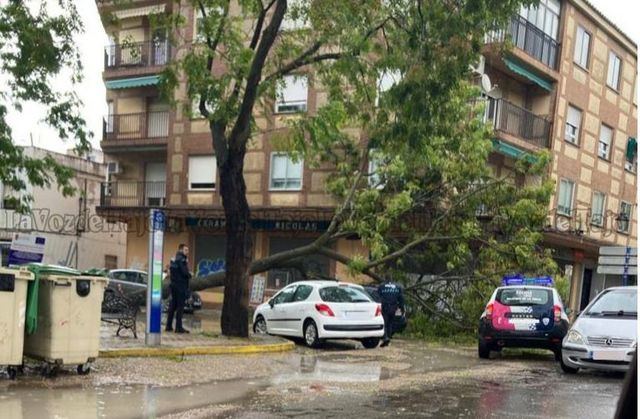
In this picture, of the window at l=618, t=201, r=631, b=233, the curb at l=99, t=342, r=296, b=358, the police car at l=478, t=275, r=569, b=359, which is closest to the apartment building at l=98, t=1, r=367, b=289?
the curb at l=99, t=342, r=296, b=358

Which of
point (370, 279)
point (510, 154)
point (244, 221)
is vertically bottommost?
point (370, 279)

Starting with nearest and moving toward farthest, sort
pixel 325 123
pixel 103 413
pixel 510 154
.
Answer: pixel 103 413, pixel 325 123, pixel 510 154

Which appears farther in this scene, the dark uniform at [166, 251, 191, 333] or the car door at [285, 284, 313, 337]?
the car door at [285, 284, 313, 337]

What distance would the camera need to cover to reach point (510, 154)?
83.4ft

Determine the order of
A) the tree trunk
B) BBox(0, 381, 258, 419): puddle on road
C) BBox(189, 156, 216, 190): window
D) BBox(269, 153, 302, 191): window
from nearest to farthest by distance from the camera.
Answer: BBox(0, 381, 258, 419): puddle on road → the tree trunk → BBox(269, 153, 302, 191): window → BBox(189, 156, 216, 190): window

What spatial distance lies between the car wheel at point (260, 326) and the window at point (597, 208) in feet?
56.2

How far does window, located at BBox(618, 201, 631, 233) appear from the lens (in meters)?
30.2

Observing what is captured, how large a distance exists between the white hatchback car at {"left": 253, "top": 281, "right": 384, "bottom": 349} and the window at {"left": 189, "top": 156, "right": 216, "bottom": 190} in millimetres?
13069

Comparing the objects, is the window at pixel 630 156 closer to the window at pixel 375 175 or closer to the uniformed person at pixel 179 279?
the window at pixel 375 175

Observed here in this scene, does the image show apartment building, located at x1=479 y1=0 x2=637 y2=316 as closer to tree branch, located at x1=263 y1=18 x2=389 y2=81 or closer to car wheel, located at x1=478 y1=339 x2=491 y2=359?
tree branch, located at x1=263 y1=18 x2=389 y2=81

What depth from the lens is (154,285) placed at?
41.4ft

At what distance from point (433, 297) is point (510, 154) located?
25.0 ft

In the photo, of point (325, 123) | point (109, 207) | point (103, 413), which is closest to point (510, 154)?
point (325, 123)

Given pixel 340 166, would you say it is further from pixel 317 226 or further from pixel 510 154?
pixel 510 154
